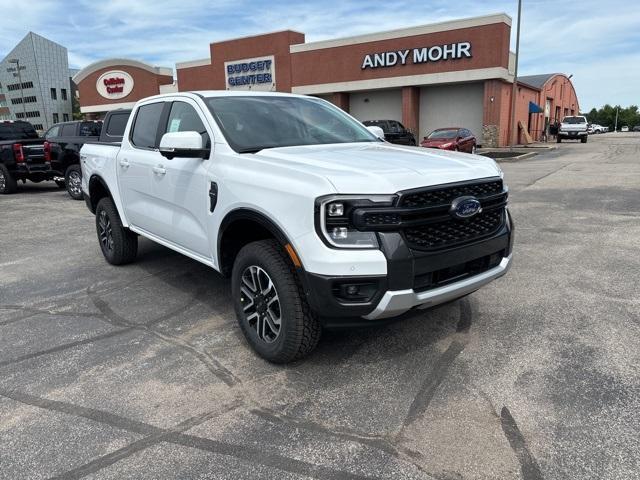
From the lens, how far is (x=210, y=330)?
14.0 feet

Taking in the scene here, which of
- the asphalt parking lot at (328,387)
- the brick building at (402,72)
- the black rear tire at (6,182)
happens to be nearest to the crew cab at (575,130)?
the brick building at (402,72)

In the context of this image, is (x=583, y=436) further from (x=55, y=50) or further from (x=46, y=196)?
(x=55, y=50)

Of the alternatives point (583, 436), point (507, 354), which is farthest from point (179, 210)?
point (583, 436)

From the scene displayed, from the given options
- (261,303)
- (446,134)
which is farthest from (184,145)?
(446,134)

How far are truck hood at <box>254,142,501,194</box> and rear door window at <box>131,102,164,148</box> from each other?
5.72 feet

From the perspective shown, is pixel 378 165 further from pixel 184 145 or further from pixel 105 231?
pixel 105 231

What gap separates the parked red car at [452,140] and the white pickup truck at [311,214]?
54.5ft

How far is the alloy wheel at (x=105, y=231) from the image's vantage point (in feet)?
20.5

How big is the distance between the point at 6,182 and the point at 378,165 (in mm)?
14339

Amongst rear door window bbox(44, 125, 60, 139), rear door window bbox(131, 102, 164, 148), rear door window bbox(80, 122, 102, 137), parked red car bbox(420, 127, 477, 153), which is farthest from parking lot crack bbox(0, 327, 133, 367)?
parked red car bbox(420, 127, 477, 153)

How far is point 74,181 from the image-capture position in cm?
1262

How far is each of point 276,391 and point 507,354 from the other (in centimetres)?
165

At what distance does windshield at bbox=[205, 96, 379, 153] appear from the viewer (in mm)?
4102

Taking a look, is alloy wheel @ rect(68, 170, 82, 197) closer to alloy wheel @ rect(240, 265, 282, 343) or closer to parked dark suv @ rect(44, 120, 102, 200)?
parked dark suv @ rect(44, 120, 102, 200)
